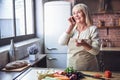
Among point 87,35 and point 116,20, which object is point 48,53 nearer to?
point 116,20

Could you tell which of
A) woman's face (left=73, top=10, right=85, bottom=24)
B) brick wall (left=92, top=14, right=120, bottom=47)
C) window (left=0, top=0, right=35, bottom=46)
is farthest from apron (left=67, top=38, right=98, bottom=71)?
brick wall (left=92, top=14, right=120, bottom=47)

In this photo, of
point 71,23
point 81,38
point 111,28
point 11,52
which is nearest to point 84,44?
point 81,38

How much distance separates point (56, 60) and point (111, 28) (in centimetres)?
151

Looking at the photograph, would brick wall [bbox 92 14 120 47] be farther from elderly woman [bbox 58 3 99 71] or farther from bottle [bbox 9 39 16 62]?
bottle [bbox 9 39 16 62]

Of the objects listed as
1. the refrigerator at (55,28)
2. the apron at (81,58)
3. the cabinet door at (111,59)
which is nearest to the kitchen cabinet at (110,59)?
the cabinet door at (111,59)

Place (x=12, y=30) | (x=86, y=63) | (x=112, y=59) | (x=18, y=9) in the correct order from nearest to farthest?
(x=86, y=63), (x=12, y=30), (x=18, y=9), (x=112, y=59)

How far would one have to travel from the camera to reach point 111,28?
15.5 ft

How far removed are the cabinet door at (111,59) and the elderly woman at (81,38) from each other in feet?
6.38

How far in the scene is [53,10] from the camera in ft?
14.0

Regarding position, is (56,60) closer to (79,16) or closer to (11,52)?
(11,52)

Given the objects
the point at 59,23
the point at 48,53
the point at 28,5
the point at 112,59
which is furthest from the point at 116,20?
the point at 28,5

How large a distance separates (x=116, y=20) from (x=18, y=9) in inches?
89.1

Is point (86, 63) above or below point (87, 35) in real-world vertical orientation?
below

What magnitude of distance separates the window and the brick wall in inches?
60.8
